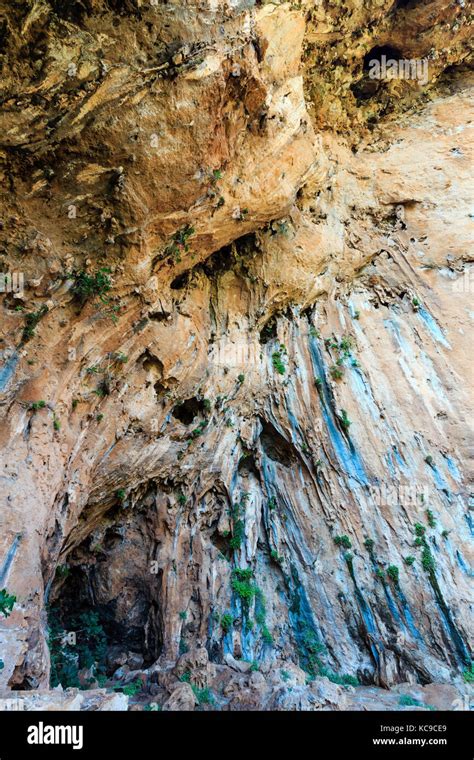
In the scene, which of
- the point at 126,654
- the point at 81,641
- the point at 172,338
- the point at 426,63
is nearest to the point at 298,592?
the point at 126,654

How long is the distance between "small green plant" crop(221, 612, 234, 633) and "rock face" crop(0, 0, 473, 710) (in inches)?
3.9

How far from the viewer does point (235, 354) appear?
12.6 meters

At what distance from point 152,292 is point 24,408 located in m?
3.69

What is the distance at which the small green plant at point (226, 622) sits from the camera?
10922mm

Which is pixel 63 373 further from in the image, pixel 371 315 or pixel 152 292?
pixel 371 315

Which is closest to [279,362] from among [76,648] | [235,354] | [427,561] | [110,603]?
[235,354]

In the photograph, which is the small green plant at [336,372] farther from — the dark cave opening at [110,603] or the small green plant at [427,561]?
the dark cave opening at [110,603]

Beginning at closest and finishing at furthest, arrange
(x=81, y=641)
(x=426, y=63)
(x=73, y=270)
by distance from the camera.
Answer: (x=73, y=270) → (x=81, y=641) → (x=426, y=63)

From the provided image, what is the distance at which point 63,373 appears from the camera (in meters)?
8.60

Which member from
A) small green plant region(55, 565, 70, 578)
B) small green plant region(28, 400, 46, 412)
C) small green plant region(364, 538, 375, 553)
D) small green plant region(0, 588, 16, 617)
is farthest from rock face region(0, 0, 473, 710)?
small green plant region(55, 565, 70, 578)

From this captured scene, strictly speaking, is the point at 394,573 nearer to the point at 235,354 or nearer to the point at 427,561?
the point at 427,561

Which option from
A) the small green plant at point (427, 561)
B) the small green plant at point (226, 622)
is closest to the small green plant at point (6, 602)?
the small green plant at point (226, 622)

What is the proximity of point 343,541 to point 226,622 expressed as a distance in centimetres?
358

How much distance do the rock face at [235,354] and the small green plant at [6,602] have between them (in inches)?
10.2
